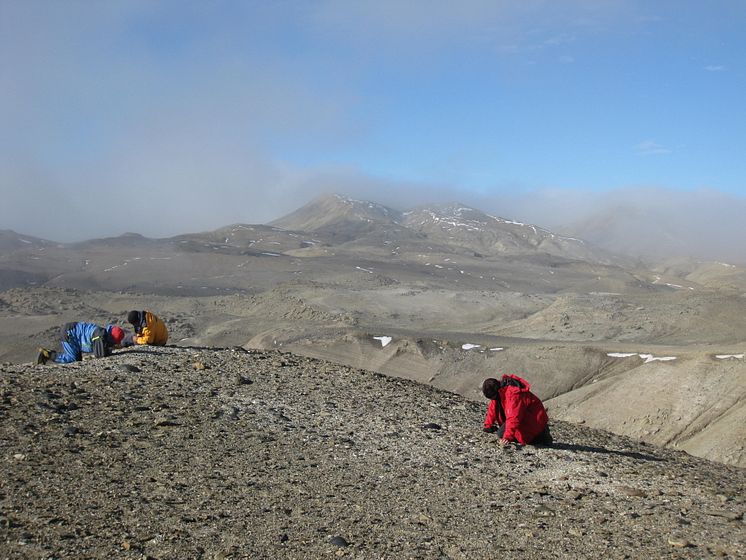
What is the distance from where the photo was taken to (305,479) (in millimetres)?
7566

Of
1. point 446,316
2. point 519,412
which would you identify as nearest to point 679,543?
point 519,412

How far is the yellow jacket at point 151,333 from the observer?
1307cm

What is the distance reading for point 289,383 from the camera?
37.2 ft

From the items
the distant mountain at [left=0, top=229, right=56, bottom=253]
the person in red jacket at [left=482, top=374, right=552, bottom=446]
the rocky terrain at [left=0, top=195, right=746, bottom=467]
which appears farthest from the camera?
the distant mountain at [left=0, top=229, right=56, bottom=253]

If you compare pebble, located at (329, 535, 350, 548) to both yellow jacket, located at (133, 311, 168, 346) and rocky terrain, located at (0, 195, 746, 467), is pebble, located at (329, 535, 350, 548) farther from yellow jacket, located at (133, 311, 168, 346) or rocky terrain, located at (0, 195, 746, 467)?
rocky terrain, located at (0, 195, 746, 467)

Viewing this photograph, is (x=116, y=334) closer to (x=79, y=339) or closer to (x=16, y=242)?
(x=79, y=339)

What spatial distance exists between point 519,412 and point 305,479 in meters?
2.93

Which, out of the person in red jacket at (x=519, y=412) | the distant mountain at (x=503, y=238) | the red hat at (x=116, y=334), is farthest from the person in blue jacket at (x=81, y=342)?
the distant mountain at (x=503, y=238)

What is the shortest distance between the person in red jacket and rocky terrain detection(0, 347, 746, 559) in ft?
0.68

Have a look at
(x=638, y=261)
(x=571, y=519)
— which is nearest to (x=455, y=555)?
(x=571, y=519)

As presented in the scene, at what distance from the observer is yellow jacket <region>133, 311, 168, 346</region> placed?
1307 cm

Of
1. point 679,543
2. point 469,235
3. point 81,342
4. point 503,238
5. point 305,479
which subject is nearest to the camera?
point 679,543

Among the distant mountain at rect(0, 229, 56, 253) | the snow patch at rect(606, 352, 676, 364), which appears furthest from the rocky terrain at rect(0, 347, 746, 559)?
the distant mountain at rect(0, 229, 56, 253)

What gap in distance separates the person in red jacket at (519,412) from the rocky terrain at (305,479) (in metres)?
0.21
